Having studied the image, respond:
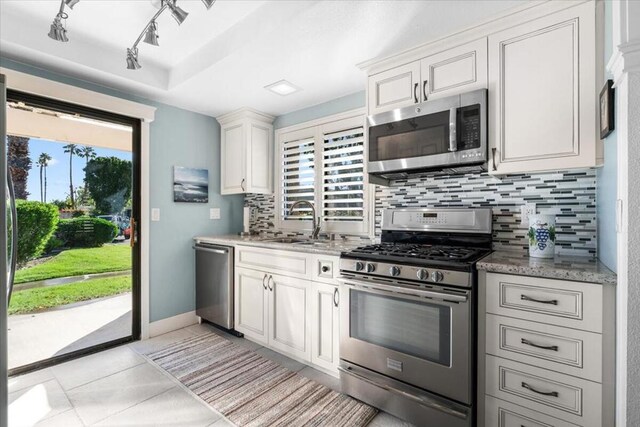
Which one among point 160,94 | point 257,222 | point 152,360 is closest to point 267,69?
point 160,94

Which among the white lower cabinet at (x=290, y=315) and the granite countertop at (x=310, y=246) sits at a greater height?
the granite countertop at (x=310, y=246)

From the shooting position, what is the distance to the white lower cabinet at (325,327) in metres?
2.15

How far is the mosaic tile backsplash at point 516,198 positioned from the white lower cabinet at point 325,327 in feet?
3.02

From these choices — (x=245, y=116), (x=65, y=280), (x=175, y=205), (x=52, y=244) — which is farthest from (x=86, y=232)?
(x=245, y=116)

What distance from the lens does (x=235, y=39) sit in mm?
2117

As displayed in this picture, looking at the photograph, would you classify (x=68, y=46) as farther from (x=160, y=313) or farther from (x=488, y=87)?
(x=488, y=87)

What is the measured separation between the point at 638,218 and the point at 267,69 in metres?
2.31

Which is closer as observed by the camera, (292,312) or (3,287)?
(3,287)

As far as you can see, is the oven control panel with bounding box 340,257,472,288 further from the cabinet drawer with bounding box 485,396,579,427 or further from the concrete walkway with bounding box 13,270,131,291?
the concrete walkway with bounding box 13,270,131,291

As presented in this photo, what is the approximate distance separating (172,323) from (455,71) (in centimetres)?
336

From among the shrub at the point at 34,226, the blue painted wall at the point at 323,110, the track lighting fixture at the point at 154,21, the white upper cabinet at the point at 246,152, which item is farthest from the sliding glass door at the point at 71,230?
the blue painted wall at the point at 323,110

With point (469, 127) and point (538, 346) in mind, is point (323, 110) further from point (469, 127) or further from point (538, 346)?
point (538, 346)

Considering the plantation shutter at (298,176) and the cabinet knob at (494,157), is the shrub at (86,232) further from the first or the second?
the cabinet knob at (494,157)

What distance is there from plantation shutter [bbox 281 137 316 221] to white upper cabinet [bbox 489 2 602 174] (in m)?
1.75
